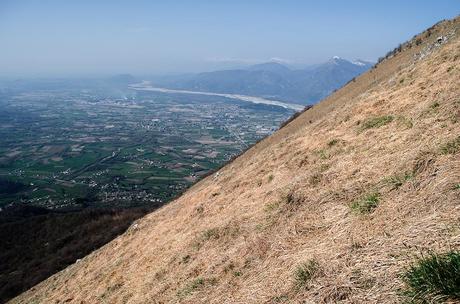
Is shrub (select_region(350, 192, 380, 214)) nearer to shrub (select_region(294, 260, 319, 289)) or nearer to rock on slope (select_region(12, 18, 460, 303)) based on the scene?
rock on slope (select_region(12, 18, 460, 303))

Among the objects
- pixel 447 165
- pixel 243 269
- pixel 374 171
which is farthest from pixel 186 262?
pixel 447 165

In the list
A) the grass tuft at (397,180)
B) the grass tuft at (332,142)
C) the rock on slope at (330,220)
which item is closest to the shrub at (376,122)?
the rock on slope at (330,220)

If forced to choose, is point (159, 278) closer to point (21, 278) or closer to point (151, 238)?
point (151, 238)

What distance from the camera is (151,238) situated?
56.6 feet

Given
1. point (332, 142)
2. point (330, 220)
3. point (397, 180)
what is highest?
point (397, 180)

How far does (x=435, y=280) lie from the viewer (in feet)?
13.9

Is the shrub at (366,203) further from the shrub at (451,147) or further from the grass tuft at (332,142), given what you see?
the grass tuft at (332,142)

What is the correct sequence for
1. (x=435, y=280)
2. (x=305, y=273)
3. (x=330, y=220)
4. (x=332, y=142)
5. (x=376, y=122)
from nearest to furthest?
(x=435, y=280), (x=305, y=273), (x=330, y=220), (x=376, y=122), (x=332, y=142)

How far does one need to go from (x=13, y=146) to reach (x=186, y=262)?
215 metres

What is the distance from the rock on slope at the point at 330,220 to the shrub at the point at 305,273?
62 millimetres

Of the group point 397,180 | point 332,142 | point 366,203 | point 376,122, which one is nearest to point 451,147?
point 397,180

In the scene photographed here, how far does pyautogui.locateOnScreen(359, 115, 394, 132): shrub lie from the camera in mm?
13194

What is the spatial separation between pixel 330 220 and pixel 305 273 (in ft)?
6.88

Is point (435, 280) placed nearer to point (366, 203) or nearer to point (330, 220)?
point (366, 203)
